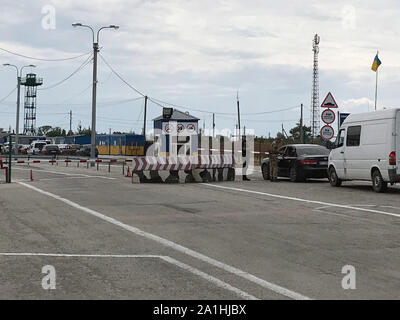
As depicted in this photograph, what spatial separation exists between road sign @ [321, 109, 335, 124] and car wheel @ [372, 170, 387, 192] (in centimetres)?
664

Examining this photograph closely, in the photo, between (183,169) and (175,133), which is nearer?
(183,169)

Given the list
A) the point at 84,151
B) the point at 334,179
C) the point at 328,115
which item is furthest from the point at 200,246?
the point at 84,151

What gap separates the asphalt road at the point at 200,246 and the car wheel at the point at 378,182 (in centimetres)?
208

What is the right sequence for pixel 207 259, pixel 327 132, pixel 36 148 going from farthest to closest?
pixel 36 148 → pixel 327 132 → pixel 207 259

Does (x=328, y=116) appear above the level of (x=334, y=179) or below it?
above

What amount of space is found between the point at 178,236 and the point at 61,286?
12.6 feet

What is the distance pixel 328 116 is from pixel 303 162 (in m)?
3.31

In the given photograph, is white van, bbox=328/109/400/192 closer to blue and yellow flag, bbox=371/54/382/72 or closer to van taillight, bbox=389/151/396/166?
van taillight, bbox=389/151/396/166

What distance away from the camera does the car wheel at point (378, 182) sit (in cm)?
1870

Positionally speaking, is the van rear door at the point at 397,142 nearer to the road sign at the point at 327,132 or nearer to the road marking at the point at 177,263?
the road sign at the point at 327,132

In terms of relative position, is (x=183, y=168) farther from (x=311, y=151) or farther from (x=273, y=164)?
(x=311, y=151)

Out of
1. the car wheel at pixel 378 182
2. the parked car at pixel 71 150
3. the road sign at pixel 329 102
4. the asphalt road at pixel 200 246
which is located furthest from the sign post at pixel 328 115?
the parked car at pixel 71 150

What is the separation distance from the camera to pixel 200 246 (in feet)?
30.9

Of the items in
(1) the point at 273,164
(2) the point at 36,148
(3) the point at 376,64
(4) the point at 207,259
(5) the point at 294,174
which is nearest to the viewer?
(4) the point at 207,259
